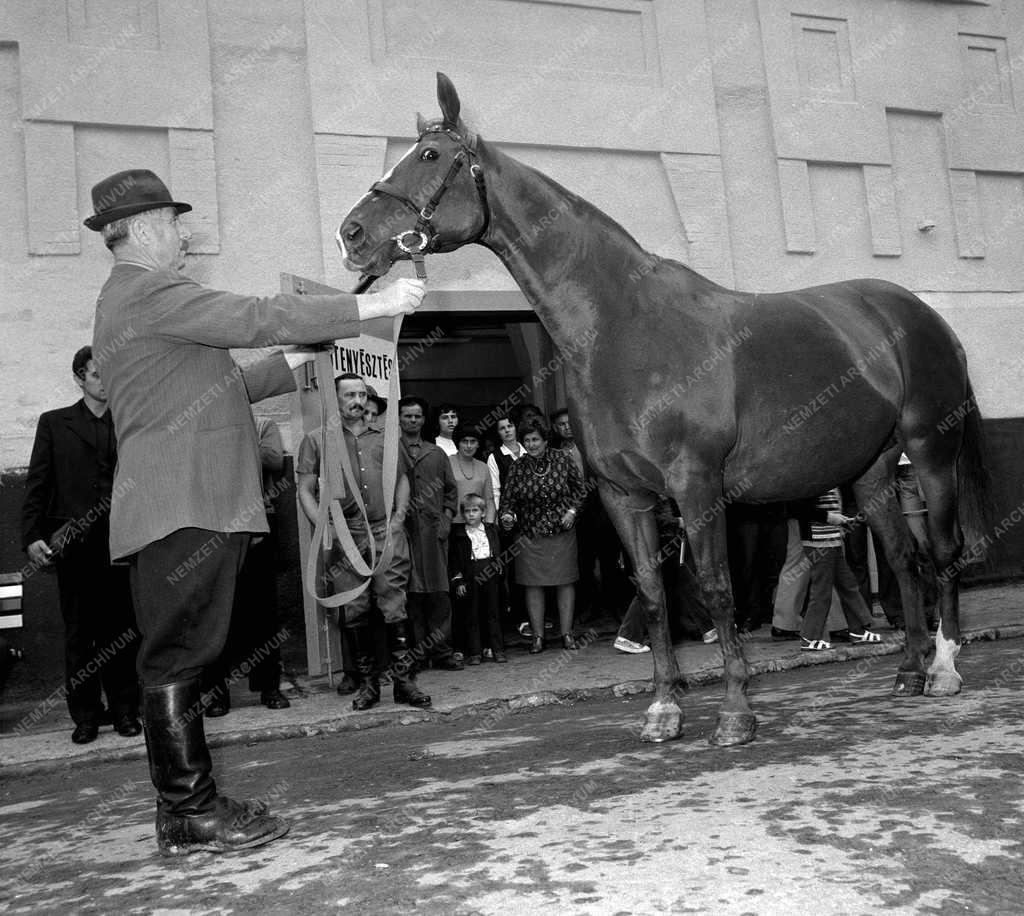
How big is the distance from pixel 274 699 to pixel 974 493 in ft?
15.2

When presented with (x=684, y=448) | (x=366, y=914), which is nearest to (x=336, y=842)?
(x=366, y=914)

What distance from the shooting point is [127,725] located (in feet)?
20.3

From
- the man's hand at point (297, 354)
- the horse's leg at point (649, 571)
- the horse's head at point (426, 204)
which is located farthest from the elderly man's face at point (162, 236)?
the horse's leg at point (649, 571)

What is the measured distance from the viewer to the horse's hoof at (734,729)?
4.29m

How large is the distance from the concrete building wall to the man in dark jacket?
1991 millimetres

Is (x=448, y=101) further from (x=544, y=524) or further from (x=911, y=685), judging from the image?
(x=544, y=524)

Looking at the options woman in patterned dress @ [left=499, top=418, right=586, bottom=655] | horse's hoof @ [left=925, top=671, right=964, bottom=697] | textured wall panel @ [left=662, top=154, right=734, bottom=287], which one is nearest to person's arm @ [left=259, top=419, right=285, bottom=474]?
woman in patterned dress @ [left=499, top=418, right=586, bottom=655]

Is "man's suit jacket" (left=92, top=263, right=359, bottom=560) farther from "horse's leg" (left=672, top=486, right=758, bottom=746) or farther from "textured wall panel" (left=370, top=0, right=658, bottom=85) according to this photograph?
"textured wall panel" (left=370, top=0, right=658, bottom=85)

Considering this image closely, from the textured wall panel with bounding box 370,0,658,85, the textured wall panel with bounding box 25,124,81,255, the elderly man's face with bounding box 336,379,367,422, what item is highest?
the textured wall panel with bounding box 370,0,658,85

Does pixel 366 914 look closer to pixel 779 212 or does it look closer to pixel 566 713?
pixel 566 713

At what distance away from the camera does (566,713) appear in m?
5.89

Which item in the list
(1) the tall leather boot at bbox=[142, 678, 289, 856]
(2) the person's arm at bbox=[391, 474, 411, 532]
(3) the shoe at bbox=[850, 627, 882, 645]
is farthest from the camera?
(3) the shoe at bbox=[850, 627, 882, 645]

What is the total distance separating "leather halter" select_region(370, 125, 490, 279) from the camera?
4375 millimetres

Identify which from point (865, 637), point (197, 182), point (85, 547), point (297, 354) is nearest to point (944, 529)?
point (865, 637)
